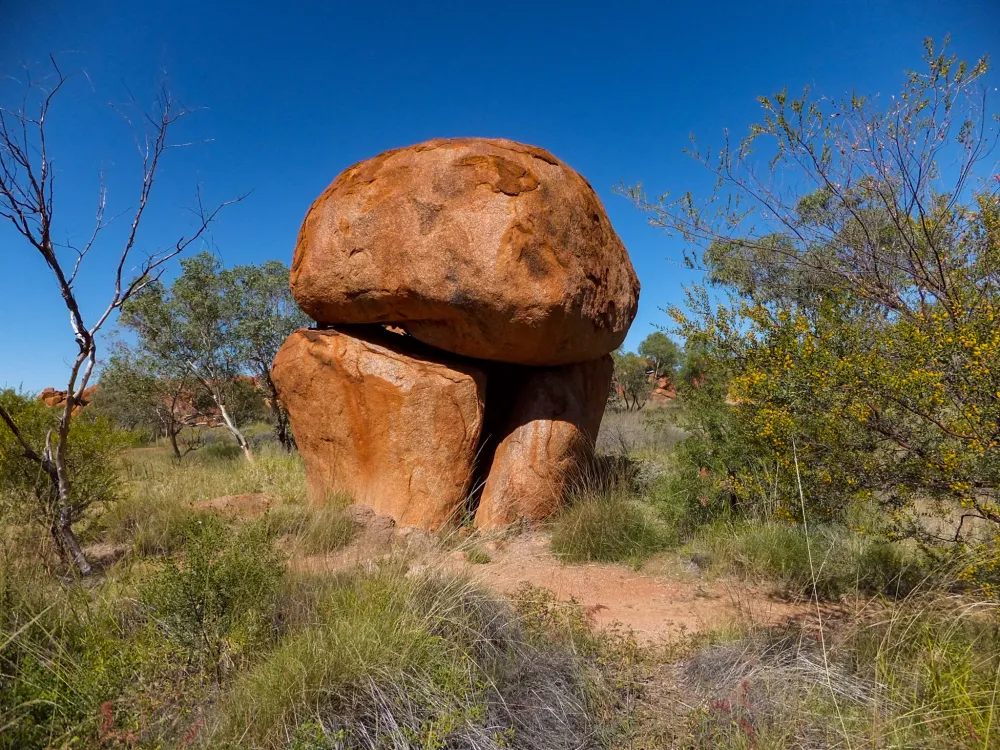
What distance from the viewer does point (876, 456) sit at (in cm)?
316

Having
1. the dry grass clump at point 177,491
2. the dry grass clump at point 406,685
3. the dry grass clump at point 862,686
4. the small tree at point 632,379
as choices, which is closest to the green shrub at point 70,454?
the dry grass clump at point 177,491

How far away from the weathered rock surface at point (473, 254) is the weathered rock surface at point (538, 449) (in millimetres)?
381

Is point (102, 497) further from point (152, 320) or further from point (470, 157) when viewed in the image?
point (152, 320)

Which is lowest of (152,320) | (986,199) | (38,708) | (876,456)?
(38,708)

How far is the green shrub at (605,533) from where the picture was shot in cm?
517

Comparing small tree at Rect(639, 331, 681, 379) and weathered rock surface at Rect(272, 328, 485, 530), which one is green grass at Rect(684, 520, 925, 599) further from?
small tree at Rect(639, 331, 681, 379)

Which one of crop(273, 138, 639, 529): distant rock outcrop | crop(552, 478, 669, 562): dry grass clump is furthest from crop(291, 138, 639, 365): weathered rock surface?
crop(552, 478, 669, 562): dry grass clump

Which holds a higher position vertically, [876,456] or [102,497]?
[876,456]

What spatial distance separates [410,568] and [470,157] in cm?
380

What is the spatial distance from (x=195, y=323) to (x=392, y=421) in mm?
7235

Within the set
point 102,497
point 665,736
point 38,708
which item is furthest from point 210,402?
point 665,736

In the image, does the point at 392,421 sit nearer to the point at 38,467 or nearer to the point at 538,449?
the point at 538,449

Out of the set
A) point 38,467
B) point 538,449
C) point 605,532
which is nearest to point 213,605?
point 38,467

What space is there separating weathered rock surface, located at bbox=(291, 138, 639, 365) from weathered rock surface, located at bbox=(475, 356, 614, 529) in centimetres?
38
